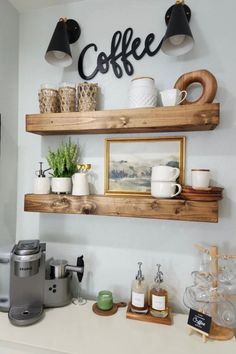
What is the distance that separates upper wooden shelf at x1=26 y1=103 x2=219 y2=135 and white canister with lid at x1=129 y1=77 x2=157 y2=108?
5 centimetres

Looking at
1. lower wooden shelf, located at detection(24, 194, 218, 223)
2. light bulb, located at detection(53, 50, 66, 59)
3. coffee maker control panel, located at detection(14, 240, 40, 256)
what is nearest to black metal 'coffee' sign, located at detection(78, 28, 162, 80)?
light bulb, located at detection(53, 50, 66, 59)

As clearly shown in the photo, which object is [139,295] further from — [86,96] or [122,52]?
[122,52]

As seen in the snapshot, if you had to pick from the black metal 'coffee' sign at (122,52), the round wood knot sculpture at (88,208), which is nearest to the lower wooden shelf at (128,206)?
the round wood knot sculpture at (88,208)

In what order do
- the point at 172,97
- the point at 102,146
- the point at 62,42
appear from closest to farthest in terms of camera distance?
1. the point at 172,97
2. the point at 62,42
3. the point at 102,146

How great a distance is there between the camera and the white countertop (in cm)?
92

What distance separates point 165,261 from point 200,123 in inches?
28.1

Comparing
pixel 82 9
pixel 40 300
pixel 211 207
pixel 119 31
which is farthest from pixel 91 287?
pixel 82 9

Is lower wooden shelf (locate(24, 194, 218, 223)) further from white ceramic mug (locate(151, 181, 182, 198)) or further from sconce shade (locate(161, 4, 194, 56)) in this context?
sconce shade (locate(161, 4, 194, 56))

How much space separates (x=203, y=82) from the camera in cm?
108

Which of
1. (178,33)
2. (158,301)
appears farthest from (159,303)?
(178,33)

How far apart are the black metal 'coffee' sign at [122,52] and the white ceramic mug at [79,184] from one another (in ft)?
1.85

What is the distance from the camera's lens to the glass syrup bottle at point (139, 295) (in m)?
1.14

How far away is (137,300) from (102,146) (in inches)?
31.3

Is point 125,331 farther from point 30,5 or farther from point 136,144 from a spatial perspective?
point 30,5
